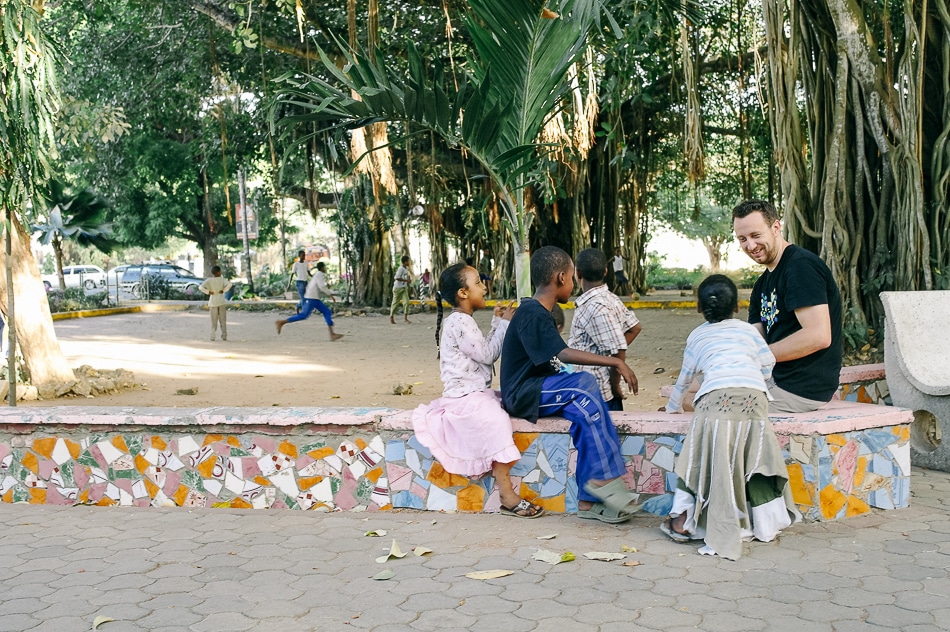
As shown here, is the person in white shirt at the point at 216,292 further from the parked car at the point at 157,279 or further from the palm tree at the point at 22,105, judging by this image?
the parked car at the point at 157,279

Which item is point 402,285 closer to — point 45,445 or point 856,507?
point 45,445

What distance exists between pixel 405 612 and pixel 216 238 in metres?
32.1

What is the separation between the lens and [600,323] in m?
4.55

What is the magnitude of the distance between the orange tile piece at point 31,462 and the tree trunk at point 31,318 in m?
3.49

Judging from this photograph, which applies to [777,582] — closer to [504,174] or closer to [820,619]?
[820,619]

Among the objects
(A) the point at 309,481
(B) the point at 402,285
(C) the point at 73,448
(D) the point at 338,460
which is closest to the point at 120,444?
(C) the point at 73,448

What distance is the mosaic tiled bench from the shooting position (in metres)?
4.05

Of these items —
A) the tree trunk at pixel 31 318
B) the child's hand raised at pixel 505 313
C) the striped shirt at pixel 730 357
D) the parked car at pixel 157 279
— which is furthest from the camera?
the parked car at pixel 157 279

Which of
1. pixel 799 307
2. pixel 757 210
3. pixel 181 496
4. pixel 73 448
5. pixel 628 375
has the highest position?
pixel 757 210

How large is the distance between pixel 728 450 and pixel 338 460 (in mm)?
1864

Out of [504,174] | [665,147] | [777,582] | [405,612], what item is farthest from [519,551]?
[665,147]

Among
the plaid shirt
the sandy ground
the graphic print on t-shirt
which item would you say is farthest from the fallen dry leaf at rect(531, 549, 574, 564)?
the sandy ground

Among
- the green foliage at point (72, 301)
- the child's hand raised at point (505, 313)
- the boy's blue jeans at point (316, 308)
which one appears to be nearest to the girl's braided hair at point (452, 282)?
the child's hand raised at point (505, 313)

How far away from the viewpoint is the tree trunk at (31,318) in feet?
25.5
